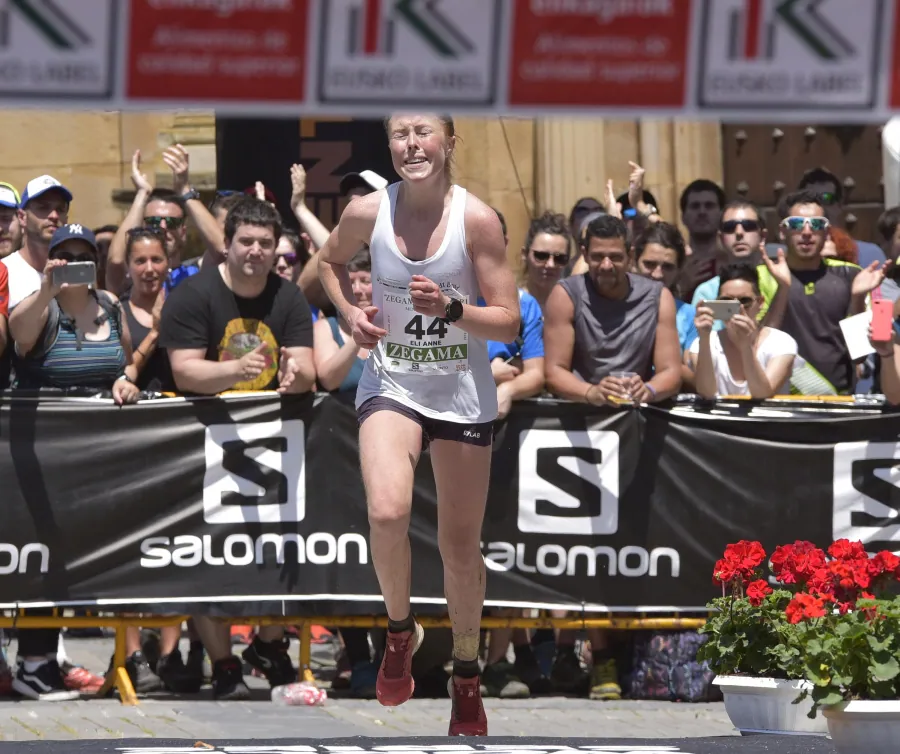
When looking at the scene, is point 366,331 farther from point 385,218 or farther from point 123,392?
point 123,392

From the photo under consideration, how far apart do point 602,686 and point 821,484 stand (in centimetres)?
158

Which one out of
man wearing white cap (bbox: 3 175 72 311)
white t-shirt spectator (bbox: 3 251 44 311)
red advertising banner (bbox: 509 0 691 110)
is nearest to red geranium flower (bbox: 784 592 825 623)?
red advertising banner (bbox: 509 0 691 110)

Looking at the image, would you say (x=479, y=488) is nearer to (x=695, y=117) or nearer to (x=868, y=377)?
(x=695, y=117)

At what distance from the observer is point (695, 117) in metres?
4.57

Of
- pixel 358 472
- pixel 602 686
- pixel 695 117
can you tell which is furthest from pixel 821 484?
pixel 695 117

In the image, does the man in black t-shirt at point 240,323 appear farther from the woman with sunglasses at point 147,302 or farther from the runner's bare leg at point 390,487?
the runner's bare leg at point 390,487

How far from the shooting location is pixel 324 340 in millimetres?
9516

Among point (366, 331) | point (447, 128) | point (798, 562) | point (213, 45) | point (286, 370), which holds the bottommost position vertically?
point (798, 562)

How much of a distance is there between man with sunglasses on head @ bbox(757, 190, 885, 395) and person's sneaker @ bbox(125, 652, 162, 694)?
383 cm

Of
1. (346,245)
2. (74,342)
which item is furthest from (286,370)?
(346,245)

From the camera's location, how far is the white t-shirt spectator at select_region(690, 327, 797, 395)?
382 inches

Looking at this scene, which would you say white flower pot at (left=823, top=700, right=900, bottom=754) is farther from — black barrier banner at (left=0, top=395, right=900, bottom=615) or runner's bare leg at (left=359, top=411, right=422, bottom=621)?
black barrier banner at (left=0, top=395, right=900, bottom=615)

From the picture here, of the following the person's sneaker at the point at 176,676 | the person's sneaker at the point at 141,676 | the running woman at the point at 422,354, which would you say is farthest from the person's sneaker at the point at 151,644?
the running woman at the point at 422,354

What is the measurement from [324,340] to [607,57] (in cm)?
514
